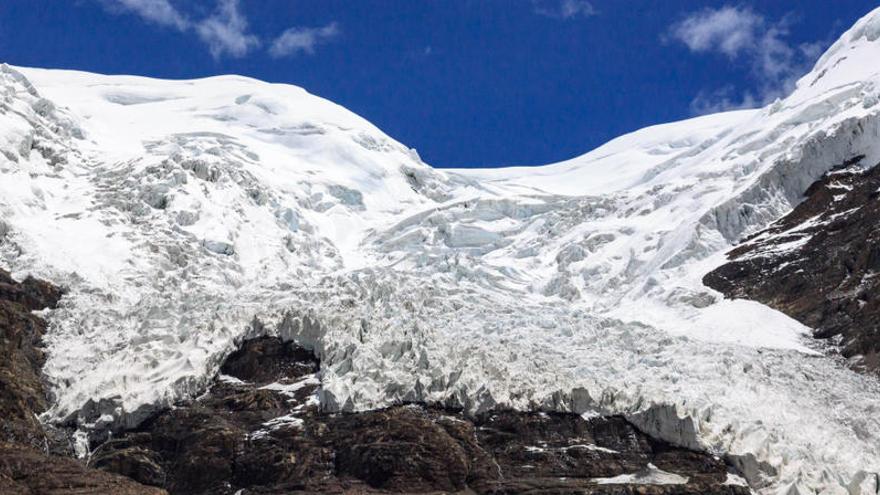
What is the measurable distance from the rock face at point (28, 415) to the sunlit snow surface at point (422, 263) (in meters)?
1.26

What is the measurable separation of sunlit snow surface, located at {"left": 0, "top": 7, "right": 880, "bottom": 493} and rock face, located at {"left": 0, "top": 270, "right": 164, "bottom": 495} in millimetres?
1257

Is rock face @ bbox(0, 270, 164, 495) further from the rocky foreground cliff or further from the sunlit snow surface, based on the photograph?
the sunlit snow surface

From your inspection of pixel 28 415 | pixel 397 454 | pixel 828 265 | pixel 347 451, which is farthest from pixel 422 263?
pixel 28 415

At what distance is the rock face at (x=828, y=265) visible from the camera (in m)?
72.2

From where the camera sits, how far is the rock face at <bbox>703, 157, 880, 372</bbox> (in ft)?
237

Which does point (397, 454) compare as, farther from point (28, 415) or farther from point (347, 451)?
point (28, 415)

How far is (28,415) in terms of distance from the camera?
61719mm

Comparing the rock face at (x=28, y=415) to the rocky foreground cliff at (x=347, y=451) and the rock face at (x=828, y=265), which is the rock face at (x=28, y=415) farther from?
the rock face at (x=828, y=265)

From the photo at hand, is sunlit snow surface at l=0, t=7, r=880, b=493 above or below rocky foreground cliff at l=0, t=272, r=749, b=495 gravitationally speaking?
above

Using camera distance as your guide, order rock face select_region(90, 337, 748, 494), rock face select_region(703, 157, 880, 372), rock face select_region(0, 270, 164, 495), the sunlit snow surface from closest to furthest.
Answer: rock face select_region(0, 270, 164, 495), rock face select_region(90, 337, 748, 494), the sunlit snow surface, rock face select_region(703, 157, 880, 372)

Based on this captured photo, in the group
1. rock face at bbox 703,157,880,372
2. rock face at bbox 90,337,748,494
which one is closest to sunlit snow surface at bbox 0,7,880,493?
rock face at bbox 90,337,748,494

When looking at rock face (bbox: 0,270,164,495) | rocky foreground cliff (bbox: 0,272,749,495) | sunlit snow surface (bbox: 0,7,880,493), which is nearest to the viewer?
rock face (bbox: 0,270,164,495)

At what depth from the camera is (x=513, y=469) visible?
58719 mm

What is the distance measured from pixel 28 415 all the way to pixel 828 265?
152 feet
